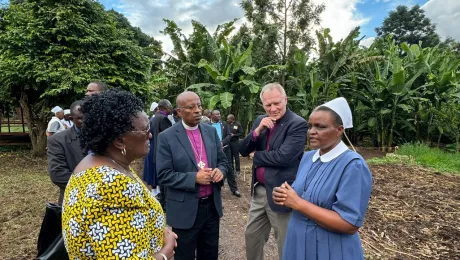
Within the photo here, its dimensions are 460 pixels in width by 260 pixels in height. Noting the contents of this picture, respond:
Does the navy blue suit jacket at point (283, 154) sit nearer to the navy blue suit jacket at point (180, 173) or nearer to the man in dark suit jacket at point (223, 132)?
the navy blue suit jacket at point (180, 173)

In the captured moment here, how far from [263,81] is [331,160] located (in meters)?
11.3

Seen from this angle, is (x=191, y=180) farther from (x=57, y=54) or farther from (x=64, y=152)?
(x=57, y=54)

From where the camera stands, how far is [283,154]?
2.75 meters

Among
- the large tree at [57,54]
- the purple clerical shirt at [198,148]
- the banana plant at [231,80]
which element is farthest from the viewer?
the banana plant at [231,80]

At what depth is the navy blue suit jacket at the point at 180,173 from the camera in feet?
8.54

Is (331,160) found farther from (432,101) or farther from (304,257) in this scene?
(432,101)

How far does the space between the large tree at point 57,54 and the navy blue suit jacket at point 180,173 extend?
6980mm

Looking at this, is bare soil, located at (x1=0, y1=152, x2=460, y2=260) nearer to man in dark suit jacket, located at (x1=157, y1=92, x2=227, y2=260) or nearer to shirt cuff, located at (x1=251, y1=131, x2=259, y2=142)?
man in dark suit jacket, located at (x1=157, y1=92, x2=227, y2=260)

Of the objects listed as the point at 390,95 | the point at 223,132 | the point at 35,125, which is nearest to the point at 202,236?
the point at 223,132

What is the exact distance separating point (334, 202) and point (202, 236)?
1.47m

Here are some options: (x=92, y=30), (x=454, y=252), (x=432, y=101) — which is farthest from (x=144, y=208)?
(x=432, y=101)

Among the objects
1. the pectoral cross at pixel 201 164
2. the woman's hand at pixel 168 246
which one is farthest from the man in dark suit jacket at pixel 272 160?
the woman's hand at pixel 168 246

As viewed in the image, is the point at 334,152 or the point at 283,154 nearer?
the point at 334,152

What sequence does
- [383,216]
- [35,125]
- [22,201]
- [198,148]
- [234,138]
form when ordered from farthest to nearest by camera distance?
[35,125]
[234,138]
[22,201]
[383,216]
[198,148]
